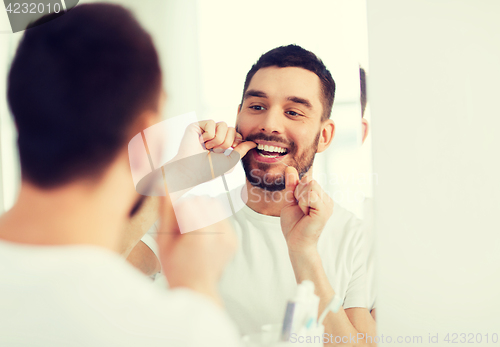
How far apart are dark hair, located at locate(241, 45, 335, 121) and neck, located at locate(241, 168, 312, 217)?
214 millimetres

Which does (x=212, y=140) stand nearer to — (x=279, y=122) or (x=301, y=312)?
(x=279, y=122)

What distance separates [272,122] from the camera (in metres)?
0.96

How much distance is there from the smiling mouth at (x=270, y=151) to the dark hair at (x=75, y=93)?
0.32 meters

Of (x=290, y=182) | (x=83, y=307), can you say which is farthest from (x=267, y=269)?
(x=83, y=307)

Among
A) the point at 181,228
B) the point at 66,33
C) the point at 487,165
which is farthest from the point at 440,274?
the point at 66,33

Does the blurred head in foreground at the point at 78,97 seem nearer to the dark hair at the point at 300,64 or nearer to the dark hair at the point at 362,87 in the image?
the dark hair at the point at 300,64

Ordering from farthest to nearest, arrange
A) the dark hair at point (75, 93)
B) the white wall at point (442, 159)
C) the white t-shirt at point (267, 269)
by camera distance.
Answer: the white wall at point (442, 159) < the white t-shirt at point (267, 269) < the dark hair at point (75, 93)

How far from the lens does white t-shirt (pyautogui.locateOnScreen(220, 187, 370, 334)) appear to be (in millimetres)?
951

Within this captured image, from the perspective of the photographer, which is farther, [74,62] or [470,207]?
[470,207]

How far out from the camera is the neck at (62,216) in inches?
30.9

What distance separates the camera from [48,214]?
80cm

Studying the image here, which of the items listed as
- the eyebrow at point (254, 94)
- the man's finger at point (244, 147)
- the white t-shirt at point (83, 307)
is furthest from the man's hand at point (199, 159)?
the white t-shirt at point (83, 307)

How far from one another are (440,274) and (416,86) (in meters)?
0.61

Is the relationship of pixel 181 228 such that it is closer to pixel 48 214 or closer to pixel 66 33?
pixel 48 214
